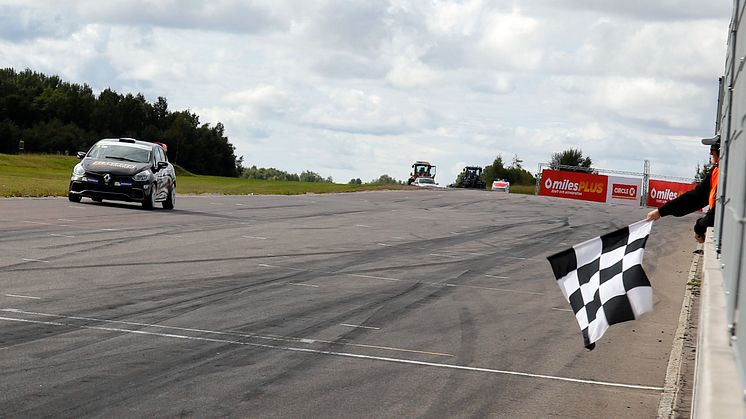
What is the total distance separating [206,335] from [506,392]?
2581 millimetres

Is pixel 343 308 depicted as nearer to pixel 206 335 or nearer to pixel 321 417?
pixel 206 335

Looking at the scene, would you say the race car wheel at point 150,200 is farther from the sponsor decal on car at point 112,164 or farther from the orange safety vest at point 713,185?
the orange safety vest at point 713,185

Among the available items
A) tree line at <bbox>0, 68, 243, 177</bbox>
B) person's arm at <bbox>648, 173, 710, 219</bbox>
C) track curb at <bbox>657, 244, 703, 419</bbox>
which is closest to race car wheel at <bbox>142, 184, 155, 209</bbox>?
track curb at <bbox>657, 244, 703, 419</bbox>

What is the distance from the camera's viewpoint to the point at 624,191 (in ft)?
188

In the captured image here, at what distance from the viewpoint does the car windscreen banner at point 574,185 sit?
58.5 m

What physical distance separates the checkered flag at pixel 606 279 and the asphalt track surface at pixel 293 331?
591 millimetres

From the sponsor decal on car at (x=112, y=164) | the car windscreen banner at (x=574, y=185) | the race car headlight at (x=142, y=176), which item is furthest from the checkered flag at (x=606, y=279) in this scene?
the car windscreen banner at (x=574, y=185)

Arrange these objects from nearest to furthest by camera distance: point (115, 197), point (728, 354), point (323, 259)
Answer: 1. point (728, 354)
2. point (323, 259)
3. point (115, 197)

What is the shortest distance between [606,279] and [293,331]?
9.69 ft

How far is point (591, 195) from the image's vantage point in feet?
193

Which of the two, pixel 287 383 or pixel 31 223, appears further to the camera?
pixel 31 223

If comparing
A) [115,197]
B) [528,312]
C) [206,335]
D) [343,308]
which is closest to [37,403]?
[206,335]

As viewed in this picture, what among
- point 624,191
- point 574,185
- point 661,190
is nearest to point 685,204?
point 661,190

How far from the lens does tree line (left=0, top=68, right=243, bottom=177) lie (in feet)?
315
